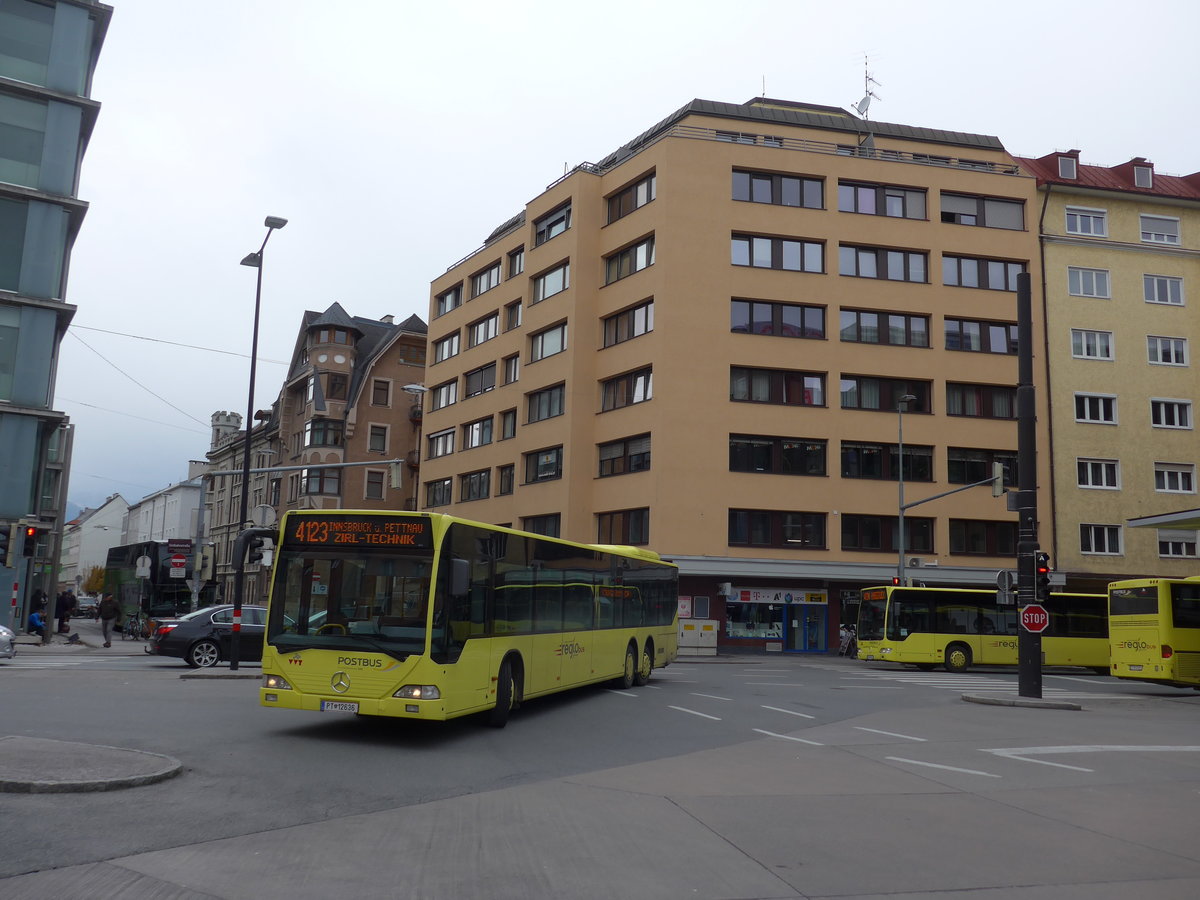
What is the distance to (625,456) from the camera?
1794 inches

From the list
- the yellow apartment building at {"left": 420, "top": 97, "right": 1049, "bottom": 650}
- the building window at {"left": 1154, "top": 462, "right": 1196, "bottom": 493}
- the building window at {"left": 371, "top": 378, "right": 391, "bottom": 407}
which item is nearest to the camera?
the yellow apartment building at {"left": 420, "top": 97, "right": 1049, "bottom": 650}

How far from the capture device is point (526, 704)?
1783cm

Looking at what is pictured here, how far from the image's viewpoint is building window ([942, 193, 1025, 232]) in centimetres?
4794

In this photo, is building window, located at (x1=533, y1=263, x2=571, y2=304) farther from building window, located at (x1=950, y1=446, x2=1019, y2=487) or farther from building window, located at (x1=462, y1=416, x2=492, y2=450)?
building window, located at (x1=950, y1=446, x2=1019, y2=487)

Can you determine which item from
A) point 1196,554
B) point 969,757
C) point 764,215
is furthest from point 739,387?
point 969,757

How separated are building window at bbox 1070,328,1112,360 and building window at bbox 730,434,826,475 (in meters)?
14.2

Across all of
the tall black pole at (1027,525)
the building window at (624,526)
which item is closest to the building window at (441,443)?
the building window at (624,526)

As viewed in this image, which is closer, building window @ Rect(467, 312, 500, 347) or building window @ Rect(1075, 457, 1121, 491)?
building window @ Rect(1075, 457, 1121, 491)

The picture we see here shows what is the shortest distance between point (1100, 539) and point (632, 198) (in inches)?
1032

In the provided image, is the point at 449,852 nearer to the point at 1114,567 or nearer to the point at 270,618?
the point at 270,618

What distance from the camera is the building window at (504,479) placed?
53.0 metres

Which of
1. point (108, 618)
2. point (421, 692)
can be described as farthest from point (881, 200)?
point (421, 692)

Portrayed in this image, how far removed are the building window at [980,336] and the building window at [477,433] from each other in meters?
23.3

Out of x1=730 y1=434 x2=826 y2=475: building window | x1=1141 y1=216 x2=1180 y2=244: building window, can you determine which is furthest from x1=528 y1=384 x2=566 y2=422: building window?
x1=1141 y1=216 x2=1180 y2=244: building window
